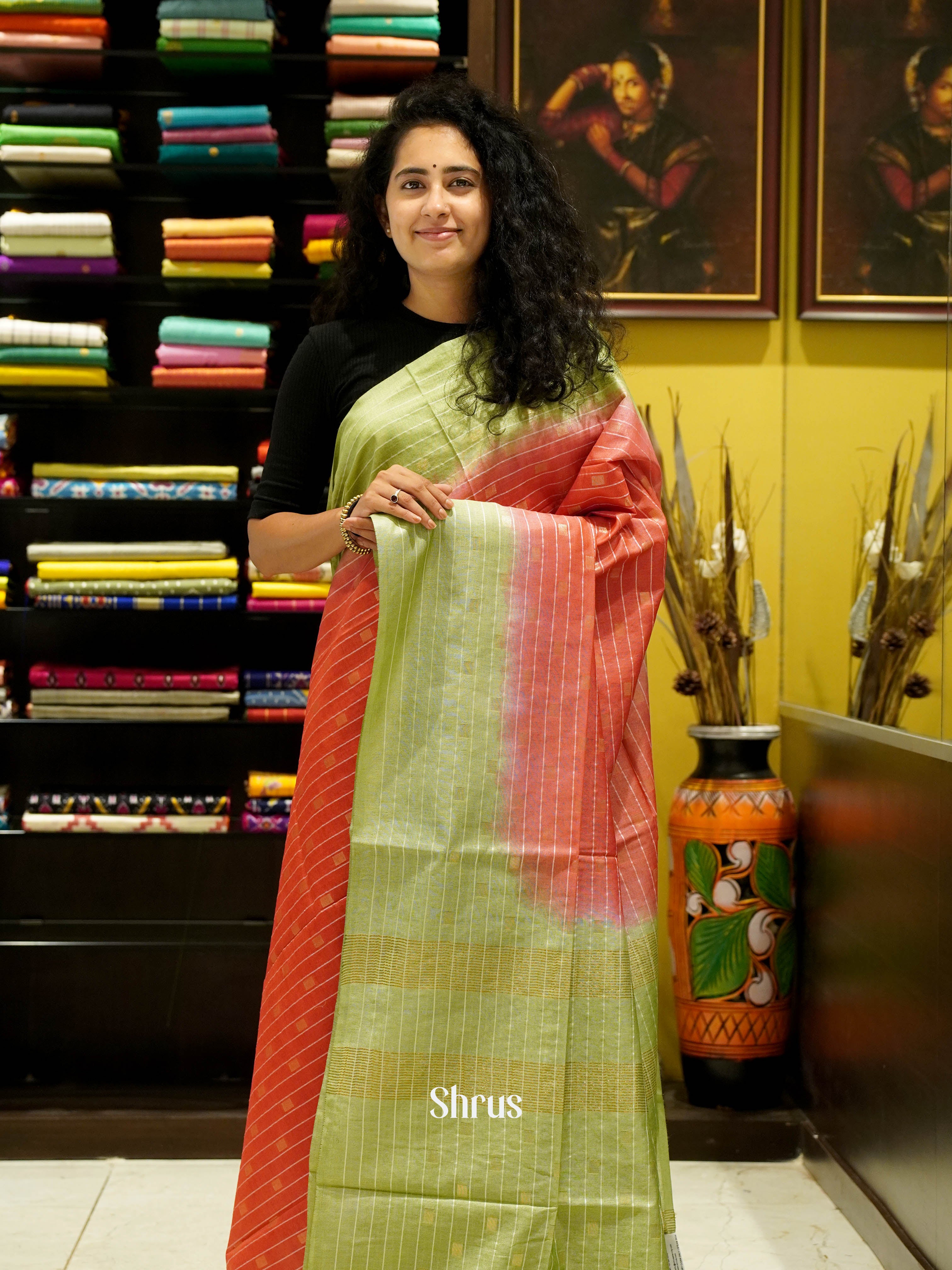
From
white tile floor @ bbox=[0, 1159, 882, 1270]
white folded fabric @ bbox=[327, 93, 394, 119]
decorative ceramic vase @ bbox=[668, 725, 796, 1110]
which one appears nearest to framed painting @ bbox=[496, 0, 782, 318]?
white folded fabric @ bbox=[327, 93, 394, 119]

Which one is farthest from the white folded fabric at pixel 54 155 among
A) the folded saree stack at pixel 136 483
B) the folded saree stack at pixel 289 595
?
the folded saree stack at pixel 289 595

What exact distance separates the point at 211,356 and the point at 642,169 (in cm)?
110

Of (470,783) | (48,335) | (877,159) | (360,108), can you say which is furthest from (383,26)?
(470,783)

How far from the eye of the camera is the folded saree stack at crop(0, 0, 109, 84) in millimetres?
2832

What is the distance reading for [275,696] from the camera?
2955 mm

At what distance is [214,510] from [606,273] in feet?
3.60

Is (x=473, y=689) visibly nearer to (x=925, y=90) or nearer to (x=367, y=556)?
(x=367, y=556)

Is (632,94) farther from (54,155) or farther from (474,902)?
(474,902)

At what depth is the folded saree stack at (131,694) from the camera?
293 cm

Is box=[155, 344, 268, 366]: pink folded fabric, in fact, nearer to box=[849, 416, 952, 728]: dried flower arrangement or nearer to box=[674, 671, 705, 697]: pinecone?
box=[674, 671, 705, 697]: pinecone

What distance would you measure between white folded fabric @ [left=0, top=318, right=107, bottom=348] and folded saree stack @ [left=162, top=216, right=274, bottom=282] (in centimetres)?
18

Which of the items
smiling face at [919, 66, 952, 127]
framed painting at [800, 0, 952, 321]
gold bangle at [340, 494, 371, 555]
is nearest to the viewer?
gold bangle at [340, 494, 371, 555]

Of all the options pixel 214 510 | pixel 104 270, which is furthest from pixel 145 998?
pixel 104 270

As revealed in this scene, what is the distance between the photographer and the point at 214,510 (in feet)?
10.2
